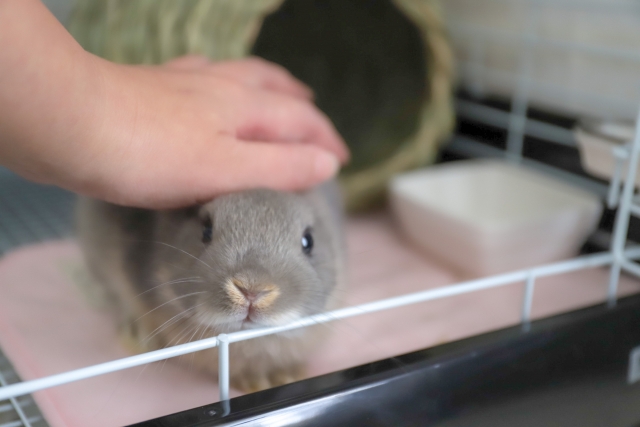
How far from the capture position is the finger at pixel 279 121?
1010mm

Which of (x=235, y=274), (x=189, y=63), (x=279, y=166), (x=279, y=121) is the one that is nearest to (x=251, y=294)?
(x=235, y=274)

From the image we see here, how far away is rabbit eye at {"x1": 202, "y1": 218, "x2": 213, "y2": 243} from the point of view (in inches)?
34.6

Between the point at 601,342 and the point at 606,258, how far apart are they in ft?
0.45

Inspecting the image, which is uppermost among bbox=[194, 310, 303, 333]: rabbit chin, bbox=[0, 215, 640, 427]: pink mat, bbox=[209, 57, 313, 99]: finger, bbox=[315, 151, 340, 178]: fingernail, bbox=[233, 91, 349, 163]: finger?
bbox=[209, 57, 313, 99]: finger

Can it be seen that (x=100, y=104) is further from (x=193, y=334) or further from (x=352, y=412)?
(x=352, y=412)

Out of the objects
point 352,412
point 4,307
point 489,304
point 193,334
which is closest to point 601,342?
point 489,304

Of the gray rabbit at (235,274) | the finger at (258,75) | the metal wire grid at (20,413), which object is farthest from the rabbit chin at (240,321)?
the finger at (258,75)

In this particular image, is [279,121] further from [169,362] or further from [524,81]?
[524,81]

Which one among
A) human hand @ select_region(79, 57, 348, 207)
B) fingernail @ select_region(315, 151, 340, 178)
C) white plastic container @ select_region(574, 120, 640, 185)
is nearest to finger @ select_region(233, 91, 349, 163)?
human hand @ select_region(79, 57, 348, 207)

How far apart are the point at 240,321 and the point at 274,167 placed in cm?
29

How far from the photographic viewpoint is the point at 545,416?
0.80 metres

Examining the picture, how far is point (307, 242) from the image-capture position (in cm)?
92

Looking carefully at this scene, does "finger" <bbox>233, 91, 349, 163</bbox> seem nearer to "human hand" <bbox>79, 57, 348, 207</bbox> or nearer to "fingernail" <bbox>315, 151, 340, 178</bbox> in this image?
"human hand" <bbox>79, 57, 348, 207</bbox>

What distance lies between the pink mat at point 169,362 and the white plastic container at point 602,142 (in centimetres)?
24
